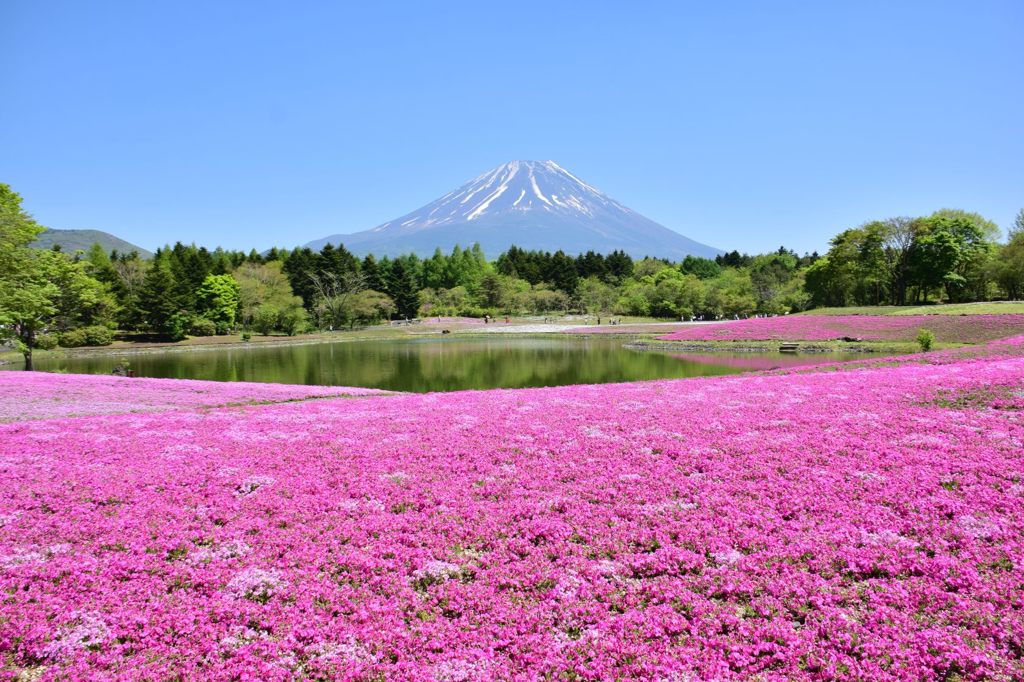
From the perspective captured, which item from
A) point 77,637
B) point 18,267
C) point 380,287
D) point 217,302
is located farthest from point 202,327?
point 77,637

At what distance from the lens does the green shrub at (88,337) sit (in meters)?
62.9

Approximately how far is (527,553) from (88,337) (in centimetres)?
8127

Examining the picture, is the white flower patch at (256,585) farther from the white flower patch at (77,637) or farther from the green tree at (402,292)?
the green tree at (402,292)

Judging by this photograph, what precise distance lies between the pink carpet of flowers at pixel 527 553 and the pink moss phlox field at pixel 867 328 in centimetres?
4346

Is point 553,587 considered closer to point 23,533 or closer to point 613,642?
point 613,642

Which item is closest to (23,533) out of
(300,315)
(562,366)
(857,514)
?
(857,514)

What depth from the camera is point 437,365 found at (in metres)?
44.5

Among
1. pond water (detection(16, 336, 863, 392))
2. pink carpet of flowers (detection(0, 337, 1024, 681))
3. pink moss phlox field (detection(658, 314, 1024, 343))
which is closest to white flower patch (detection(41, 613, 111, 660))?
pink carpet of flowers (detection(0, 337, 1024, 681))

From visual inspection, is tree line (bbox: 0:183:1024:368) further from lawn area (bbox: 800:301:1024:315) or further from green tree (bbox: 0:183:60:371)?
lawn area (bbox: 800:301:1024:315)

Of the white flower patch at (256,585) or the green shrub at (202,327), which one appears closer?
the white flower patch at (256,585)

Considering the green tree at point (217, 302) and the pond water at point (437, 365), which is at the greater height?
the green tree at point (217, 302)

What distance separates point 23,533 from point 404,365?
3753cm

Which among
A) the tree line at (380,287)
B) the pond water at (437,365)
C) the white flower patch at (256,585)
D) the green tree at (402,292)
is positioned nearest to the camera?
the white flower patch at (256,585)

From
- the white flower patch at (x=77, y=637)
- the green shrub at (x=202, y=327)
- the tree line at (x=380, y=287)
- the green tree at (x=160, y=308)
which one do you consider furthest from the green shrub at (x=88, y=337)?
the white flower patch at (x=77, y=637)
